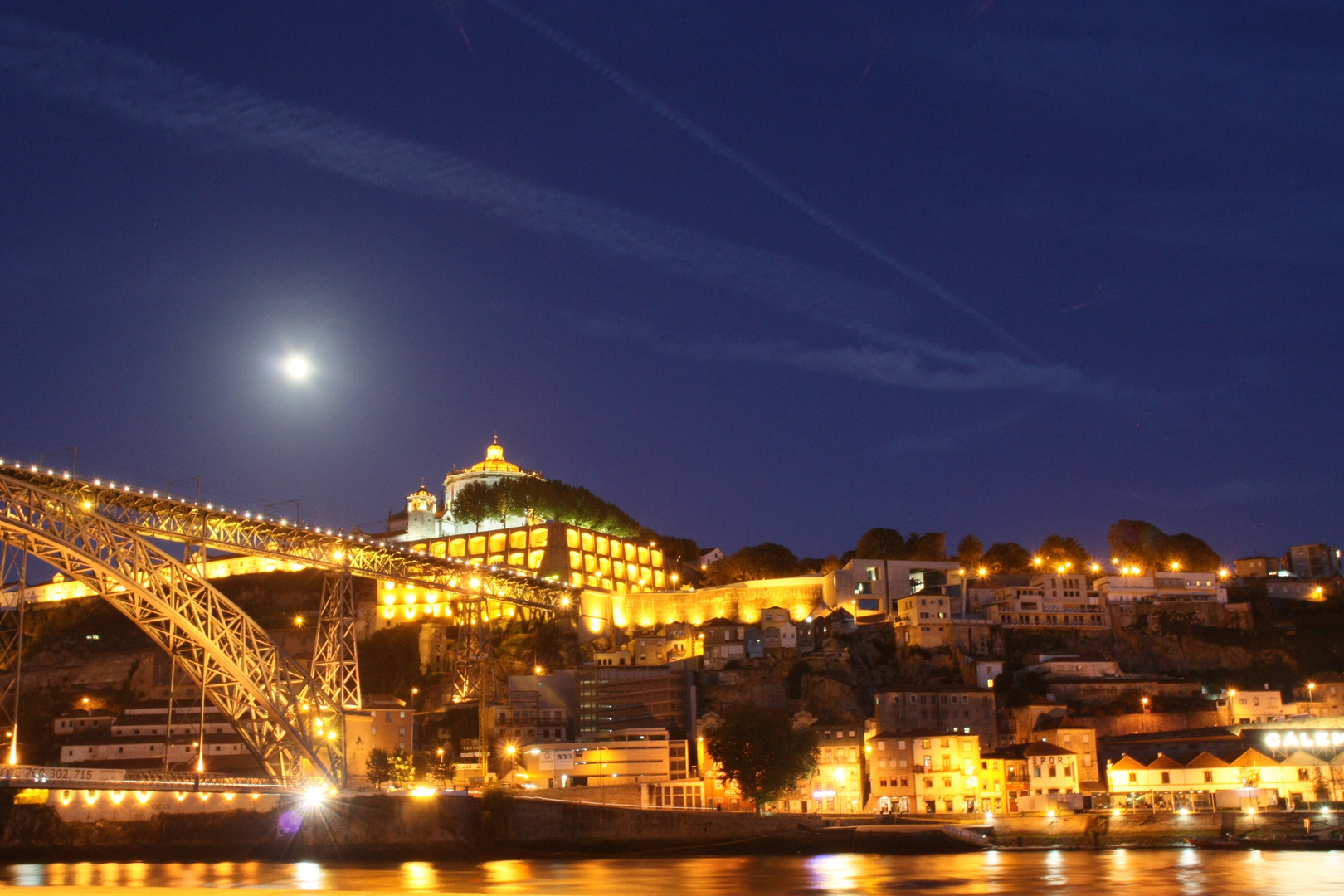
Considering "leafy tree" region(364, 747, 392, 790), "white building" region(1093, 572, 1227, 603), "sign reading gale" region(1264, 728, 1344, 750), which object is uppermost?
"white building" region(1093, 572, 1227, 603)

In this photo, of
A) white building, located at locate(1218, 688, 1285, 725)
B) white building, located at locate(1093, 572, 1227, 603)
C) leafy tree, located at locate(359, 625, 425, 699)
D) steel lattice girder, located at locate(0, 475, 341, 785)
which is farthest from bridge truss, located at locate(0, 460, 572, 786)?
white building, located at locate(1093, 572, 1227, 603)

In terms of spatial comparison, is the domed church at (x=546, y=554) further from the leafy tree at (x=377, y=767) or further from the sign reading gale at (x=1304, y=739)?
the sign reading gale at (x=1304, y=739)

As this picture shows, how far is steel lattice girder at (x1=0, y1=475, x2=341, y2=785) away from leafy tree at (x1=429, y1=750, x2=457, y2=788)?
1267cm

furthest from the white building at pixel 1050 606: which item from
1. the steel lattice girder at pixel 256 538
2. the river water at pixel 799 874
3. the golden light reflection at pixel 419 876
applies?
the golden light reflection at pixel 419 876

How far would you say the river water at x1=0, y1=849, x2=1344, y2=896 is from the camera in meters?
34.5

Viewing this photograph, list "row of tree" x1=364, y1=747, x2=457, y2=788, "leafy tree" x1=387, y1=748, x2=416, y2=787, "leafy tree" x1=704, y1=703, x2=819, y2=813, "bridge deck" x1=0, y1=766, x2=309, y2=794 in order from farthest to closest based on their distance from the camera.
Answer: "leafy tree" x1=704, y1=703, x2=819, y2=813 < "leafy tree" x1=387, y1=748, x2=416, y2=787 < "row of tree" x1=364, y1=747, x2=457, y2=788 < "bridge deck" x1=0, y1=766, x2=309, y2=794

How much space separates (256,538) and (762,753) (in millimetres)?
23585

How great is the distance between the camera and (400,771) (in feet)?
182

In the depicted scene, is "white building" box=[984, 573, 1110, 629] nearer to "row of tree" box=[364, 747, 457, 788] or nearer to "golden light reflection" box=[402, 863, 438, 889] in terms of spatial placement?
"row of tree" box=[364, 747, 457, 788]

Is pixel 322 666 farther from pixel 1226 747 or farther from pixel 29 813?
pixel 1226 747

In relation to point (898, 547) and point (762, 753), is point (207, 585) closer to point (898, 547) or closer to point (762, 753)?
point (762, 753)

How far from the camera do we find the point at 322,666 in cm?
5122

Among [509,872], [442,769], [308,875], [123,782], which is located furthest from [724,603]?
[308,875]

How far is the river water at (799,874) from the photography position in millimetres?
34500
